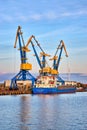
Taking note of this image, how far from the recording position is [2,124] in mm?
33219

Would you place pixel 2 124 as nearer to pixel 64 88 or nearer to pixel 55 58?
pixel 64 88

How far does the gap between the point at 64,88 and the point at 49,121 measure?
81.6 m

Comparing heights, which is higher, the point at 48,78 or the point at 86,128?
the point at 48,78

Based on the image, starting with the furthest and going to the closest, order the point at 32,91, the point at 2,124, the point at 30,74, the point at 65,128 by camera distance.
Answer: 1. the point at 30,74
2. the point at 32,91
3. the point at 2,124
4. the point at 65,128

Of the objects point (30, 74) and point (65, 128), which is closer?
point (65, 128)

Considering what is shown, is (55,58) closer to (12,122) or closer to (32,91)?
(32,91)

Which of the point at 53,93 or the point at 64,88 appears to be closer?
the point at 53,93

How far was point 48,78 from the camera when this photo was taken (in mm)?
108562

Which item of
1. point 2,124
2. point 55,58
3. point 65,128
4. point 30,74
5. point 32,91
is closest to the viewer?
point 65,128

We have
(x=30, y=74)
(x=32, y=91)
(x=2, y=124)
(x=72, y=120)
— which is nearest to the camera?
(x=2, y=124)

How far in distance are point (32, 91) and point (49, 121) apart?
7000 cm

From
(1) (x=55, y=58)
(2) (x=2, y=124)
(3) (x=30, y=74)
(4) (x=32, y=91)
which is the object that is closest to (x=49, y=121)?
(2) (x=2, y=124)

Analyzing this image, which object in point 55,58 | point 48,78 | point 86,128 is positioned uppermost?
point 55,58

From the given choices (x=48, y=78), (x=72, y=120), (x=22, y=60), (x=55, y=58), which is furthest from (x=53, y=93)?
(x=72, y=120)
